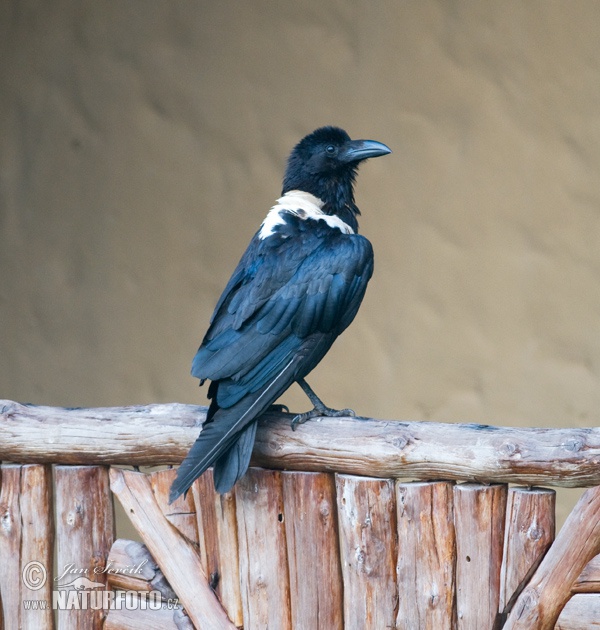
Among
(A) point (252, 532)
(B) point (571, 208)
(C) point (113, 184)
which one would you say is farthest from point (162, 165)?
(A) point (252, 532)

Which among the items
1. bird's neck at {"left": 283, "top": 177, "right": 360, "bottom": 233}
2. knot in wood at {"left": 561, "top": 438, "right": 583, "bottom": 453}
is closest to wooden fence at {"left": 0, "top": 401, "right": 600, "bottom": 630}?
knot in wood at {"left": 561, "top": 438, "right": 583, "bottom": 453}

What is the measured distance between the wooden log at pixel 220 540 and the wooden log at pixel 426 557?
1.48ft

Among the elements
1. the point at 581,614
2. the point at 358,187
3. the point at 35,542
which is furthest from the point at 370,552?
the point at 358,187

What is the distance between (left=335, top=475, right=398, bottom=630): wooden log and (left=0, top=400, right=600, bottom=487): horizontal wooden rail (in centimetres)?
5

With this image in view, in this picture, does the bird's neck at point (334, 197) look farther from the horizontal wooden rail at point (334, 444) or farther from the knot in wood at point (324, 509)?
the knot in wood at point (324, 509)

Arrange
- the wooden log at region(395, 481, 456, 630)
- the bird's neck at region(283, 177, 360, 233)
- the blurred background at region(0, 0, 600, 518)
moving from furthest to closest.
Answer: the blurred background at region(0, 0, 600, 518) < the bird's neck at region(283, 177, 360, 233) < the wooden log at region(395, 481, 456, 630)

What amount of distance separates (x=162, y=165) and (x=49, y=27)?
81cm

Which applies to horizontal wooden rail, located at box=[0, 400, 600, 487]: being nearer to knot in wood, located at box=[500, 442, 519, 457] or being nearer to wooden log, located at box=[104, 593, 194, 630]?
knot in wood, located at box=[500, 442, 519, 457]

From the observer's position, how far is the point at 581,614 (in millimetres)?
2176

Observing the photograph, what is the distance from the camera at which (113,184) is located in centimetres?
459

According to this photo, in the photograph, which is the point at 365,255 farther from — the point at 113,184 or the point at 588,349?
the point at 113,184

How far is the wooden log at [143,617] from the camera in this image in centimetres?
264

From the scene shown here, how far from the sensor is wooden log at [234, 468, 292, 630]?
2553 millimetres

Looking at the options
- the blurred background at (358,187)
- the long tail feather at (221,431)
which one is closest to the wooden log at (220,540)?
the long tail feather at (221,431)
